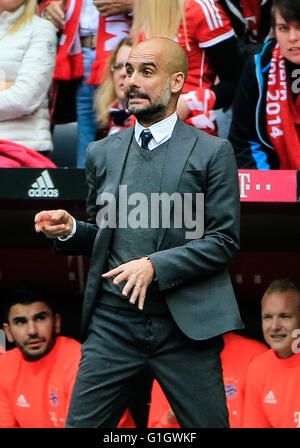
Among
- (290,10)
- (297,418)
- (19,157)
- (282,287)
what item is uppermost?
(290,10)

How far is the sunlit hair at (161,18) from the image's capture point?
14.0ft

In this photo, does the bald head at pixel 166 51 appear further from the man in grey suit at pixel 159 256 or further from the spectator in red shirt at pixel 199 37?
the spectator in red shirt at pixel 199 37

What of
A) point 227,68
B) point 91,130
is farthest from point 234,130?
point 91,130

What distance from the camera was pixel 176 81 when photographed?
2.92 m

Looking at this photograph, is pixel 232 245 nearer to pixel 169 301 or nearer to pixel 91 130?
pixel 169 301

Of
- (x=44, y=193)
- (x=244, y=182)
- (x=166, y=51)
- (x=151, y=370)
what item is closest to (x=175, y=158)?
(x=166, y=51)

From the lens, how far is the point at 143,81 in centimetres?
285

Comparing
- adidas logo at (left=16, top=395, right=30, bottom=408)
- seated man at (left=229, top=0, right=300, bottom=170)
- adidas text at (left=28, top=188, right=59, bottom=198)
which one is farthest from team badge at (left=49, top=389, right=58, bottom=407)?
seated man at (left=229, top=0, right=300, bottom=170)

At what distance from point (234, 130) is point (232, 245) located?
1.62 meters

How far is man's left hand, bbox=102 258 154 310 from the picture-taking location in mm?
2568

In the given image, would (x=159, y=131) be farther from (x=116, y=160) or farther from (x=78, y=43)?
(x=78, y=43)

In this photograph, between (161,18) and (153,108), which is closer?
(153,108)

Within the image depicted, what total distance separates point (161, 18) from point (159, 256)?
1987 millimetres

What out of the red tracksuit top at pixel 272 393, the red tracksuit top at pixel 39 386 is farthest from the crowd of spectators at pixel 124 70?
the red tracksuit top at pixel 39 386
